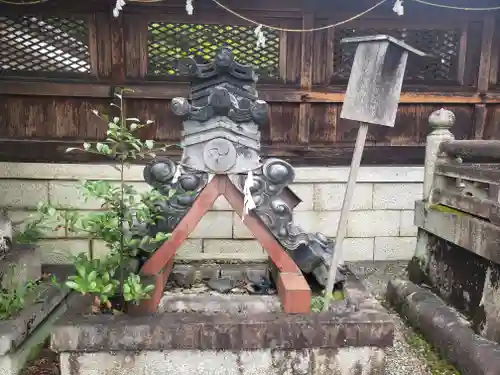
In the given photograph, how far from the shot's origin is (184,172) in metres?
3.58

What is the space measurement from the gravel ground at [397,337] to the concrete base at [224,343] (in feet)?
2.46

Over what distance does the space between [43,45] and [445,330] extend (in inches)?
236

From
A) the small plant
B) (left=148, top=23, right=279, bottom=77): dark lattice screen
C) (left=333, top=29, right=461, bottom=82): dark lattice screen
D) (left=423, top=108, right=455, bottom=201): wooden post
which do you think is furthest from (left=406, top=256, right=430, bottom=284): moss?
the small plant

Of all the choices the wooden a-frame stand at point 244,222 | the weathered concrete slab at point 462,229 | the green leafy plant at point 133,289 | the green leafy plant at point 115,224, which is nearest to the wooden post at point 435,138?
the weathered concrete slab at point 462,229

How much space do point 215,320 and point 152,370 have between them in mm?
603

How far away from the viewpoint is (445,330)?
427 cm

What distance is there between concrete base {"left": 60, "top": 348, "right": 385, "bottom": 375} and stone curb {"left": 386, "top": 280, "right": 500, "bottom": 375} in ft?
3.02

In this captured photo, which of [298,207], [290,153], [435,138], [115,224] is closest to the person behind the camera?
[115,224]

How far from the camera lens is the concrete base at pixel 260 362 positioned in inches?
132

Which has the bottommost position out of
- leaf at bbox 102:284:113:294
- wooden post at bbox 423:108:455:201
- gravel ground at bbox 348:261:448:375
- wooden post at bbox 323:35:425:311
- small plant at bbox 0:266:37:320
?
gravel ground at bbox 348:261:448:375

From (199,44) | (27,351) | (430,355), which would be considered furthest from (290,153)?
(27,351)

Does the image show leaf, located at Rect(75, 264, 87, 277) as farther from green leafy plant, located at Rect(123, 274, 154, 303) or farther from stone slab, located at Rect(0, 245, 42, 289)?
stone slab, located at Rect(0, 245, 42, 289)

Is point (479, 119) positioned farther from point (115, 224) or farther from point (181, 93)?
point (115, 224)

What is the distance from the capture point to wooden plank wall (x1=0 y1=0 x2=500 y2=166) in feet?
20.0
